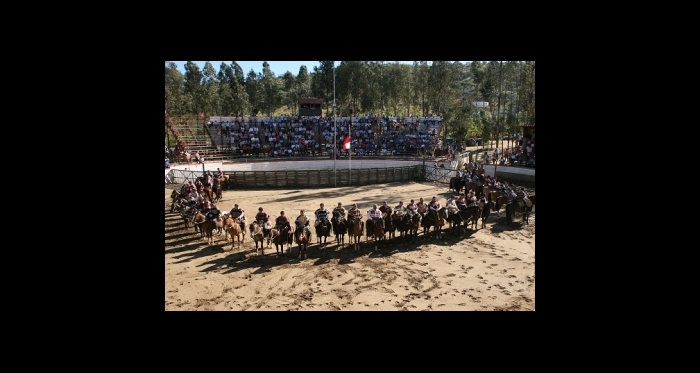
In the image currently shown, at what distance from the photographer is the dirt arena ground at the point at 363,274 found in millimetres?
10375

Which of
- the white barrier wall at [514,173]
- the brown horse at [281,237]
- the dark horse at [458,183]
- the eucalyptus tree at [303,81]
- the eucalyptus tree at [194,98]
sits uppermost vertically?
the eucalyptus tree at [303,81]

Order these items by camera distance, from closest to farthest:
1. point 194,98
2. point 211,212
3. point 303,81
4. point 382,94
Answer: point 211,212 < point 194,98 < point 382,94 < point 303,81

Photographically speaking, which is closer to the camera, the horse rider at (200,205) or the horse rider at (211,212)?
the horse rider at (211,212)

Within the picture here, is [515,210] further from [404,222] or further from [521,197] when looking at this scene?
[404,222]

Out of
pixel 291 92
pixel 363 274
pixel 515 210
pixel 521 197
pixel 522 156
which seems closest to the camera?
pixel 363 274

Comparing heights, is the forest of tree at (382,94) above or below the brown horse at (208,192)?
above

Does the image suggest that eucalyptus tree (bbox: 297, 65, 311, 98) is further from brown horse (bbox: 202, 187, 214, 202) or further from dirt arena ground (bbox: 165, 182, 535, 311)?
dirt arena ground (bbox: 165, 182, 535, 311)

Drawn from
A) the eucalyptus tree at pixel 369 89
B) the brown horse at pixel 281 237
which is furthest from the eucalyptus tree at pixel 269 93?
the brown horse at pixel 281 237

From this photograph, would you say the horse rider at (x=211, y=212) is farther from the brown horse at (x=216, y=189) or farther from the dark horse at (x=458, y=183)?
the dark horse at (x=458, y=183)

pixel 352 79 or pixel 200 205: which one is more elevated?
pixel 352 79

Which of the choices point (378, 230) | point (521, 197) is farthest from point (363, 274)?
point (521, 197)

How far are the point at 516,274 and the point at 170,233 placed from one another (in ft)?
41.5

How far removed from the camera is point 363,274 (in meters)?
12.2

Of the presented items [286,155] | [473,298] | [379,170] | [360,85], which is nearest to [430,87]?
[360,85]
